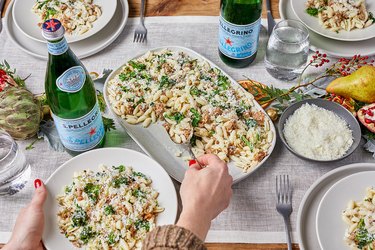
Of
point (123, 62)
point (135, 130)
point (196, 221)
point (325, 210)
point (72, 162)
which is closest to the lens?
point (196, 221)

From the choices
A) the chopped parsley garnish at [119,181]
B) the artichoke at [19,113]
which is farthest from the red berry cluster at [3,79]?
the chopped parsley garnish at [119,181]

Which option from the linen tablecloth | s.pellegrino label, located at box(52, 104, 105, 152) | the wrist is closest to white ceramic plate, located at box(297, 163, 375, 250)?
the linen tablecloth

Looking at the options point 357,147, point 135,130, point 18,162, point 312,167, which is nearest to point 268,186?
point 312,167

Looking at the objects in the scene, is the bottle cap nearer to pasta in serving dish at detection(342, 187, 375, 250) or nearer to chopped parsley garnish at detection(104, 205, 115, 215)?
chopped parsley garnish at detection(104, 205, 115, 215)

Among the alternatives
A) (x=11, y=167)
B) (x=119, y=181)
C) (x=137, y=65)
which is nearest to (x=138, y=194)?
(x=119, y=181)

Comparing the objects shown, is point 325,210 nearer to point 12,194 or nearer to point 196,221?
point 196,221
